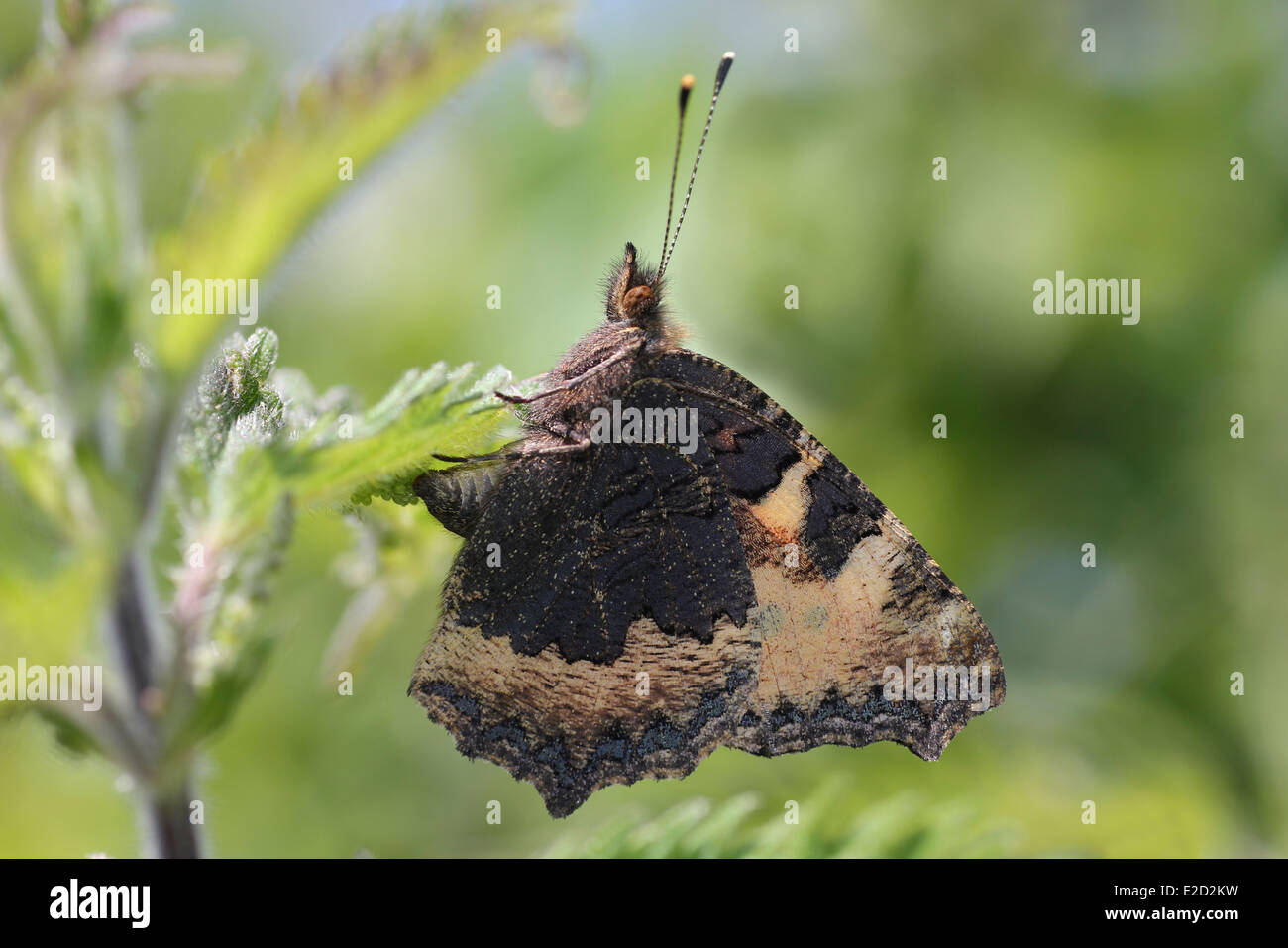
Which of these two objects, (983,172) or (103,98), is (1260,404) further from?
(103,98)

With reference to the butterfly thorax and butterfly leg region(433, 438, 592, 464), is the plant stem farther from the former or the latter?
the butterfly thorax

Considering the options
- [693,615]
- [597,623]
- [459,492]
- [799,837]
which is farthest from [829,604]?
[459,492]

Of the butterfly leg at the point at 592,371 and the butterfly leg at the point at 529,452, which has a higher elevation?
the butterfly leg at the point at 592,371

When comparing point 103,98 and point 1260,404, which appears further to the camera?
point 1260,404

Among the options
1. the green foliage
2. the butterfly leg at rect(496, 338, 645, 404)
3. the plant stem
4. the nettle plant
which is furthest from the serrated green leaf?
the butterfly leg at rect(496, 338, 645, 404)

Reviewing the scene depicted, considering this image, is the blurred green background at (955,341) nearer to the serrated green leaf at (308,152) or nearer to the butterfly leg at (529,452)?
the butterfly leg at (529,452)

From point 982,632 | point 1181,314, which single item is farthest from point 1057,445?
point 982,632

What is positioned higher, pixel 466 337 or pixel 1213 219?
pixel 1213 219

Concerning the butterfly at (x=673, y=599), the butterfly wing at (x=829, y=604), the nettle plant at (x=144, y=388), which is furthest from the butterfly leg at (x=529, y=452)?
the nettle plant at (x=144, y=388)
